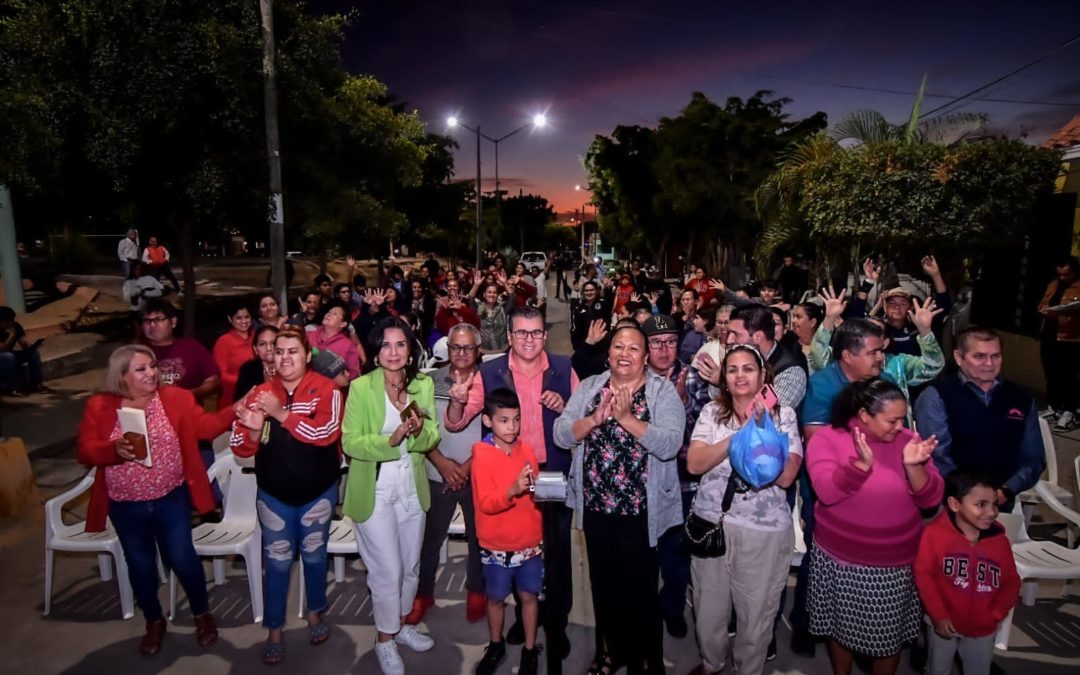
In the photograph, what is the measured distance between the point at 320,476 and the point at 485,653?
4.72 ft

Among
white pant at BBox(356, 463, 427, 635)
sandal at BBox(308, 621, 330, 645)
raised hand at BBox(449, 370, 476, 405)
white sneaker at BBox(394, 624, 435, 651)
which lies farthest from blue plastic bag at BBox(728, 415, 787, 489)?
sandal at BBox(308, 621, 330, 645)

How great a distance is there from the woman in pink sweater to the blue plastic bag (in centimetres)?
32

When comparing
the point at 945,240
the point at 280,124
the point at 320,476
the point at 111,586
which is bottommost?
the point at 111,586

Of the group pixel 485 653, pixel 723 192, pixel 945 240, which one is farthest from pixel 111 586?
pixel 723 192

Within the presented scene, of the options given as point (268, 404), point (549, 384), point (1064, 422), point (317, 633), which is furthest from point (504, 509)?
point (1064, 422)

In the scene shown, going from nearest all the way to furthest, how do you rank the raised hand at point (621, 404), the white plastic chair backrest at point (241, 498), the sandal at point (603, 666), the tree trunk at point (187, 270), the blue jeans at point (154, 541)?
the raised hand at point (621, 404) → the sandal at point (603, 666) → the blue jeans at point (154, 541) → the white plastic chair backrest at point (241, 498) → the tree trunk at point (187, 270)

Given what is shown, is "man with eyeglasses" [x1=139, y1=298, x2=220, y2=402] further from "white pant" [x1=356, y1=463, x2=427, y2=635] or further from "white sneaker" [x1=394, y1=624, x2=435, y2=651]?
"white sneaker" [x1=394, y1=624, x2=435, y2=651]

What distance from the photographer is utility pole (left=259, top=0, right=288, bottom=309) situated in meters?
9.63

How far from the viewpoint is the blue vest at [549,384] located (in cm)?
393

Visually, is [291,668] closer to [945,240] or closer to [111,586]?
[111,586]

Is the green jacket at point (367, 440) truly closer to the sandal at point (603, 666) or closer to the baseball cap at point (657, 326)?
the sandal at point (603, 666)

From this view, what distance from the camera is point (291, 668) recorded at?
12.5 ft

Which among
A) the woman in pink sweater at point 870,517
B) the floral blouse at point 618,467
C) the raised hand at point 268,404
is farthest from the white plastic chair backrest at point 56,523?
the woman in pink sweater at point 870,517

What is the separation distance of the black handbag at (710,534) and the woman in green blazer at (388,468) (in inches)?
58.9
